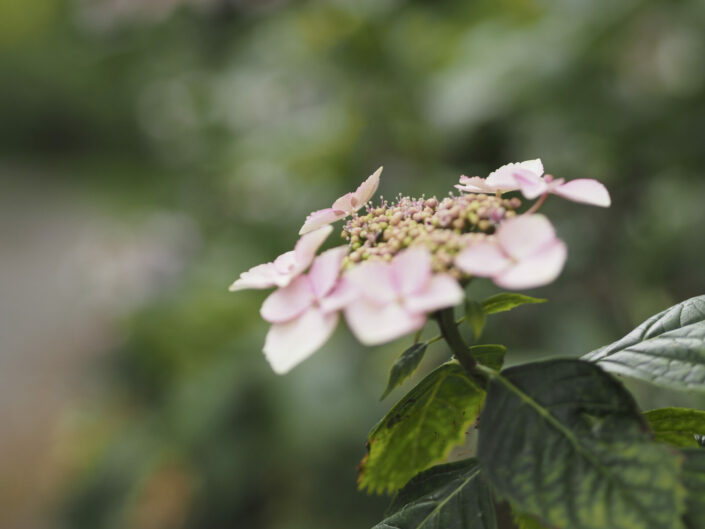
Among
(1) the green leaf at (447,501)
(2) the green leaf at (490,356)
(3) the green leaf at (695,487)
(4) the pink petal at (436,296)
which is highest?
(4) the pink petal at (436,296)

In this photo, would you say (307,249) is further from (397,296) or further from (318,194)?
(318,194)

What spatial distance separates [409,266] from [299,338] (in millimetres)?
59

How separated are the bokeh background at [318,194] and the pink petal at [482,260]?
35.2 inches

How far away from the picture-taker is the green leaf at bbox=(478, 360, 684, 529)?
0.27 m

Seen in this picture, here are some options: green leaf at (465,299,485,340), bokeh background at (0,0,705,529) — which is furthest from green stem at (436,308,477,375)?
bokeh background at (0,0,705,529)

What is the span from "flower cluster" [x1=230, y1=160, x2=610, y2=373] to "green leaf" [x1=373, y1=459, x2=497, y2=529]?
0.12 metres

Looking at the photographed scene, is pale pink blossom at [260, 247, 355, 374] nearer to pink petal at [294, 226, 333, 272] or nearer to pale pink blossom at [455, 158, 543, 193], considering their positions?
pink petal at [294, 226, 333, 272]

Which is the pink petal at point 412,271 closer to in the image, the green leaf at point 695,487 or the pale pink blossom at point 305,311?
the pale pink blossom at point 305,311

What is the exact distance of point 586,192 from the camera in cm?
33

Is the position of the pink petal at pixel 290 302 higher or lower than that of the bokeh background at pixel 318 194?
lower

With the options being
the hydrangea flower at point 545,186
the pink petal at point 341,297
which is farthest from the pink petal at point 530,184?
the pink petal at point 341,297

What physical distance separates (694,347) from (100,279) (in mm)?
1982

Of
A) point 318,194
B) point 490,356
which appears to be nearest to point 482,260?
point 490,356

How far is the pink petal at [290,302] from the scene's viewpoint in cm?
31
